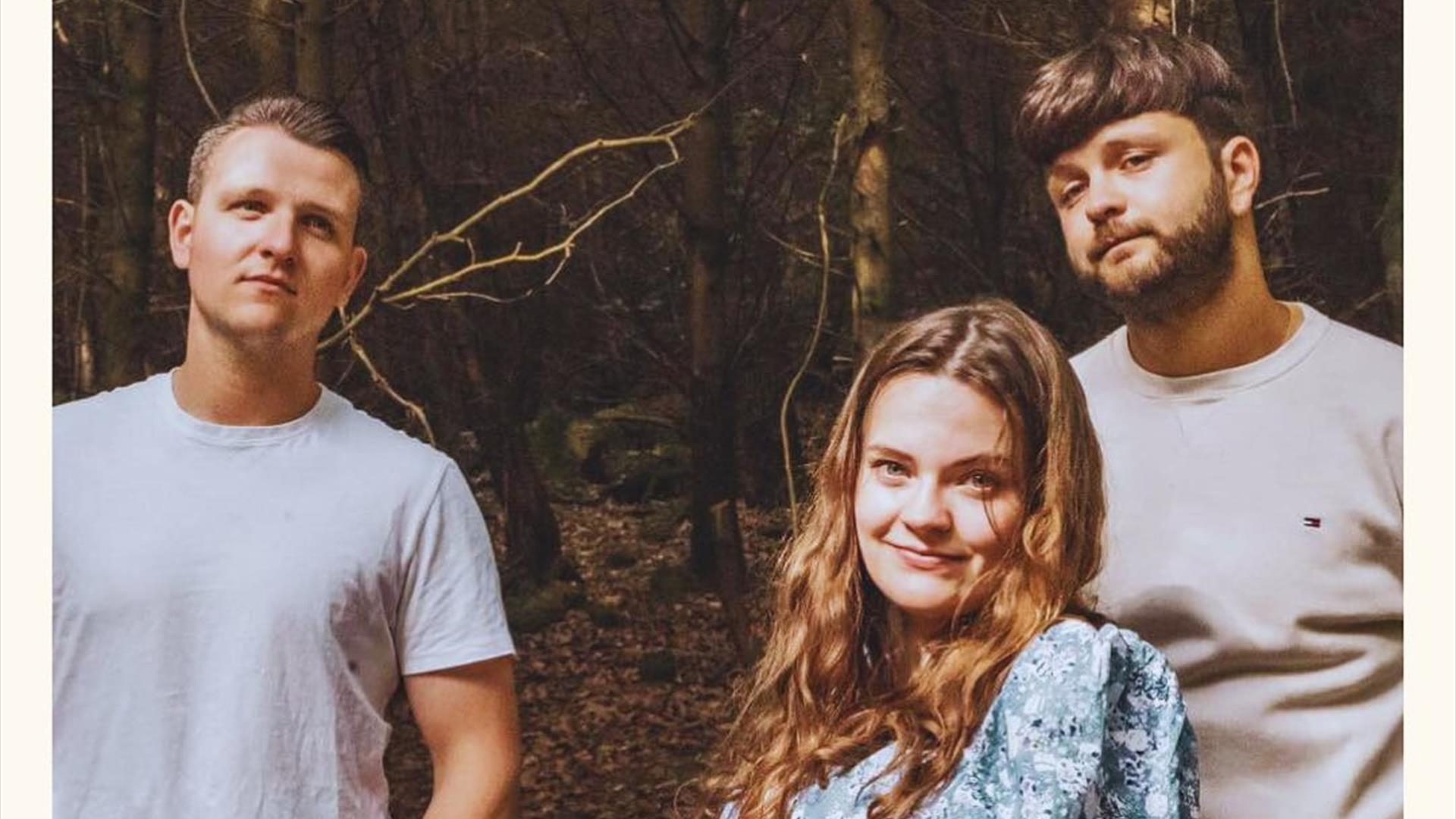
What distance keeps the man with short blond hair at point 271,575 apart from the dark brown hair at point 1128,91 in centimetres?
109

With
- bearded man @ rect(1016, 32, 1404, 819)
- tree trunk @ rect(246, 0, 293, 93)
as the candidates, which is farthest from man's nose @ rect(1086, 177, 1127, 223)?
tree trunk @ rect(246, 0, 293, 93)

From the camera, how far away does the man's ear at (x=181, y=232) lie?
2.88m

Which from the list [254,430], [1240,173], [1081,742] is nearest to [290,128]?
[254,430]

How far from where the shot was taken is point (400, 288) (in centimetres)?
294

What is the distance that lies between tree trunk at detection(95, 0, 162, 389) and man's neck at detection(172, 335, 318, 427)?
17cm

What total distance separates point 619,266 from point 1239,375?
1.03 meters

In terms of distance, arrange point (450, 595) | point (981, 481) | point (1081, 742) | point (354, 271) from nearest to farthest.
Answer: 1. point (1081, 742)
2. point (981, 481)
3. point (450, 595)
4. point (354, 271)

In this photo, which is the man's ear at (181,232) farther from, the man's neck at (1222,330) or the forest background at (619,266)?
the man's neck at (1222,330)

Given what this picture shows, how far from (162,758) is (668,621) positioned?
84 cm

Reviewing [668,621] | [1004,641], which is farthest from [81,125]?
[1004,641]

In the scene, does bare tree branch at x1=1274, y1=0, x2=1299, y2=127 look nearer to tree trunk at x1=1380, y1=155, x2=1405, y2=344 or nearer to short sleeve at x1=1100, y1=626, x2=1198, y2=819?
tree trunk at x1=1380, y1=155, x2=1405, y2=344

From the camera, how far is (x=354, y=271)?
9.45 ft

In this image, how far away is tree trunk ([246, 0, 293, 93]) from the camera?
295 centimetres

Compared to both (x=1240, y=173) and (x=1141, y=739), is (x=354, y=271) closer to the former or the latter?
(x=1240, y=173)
